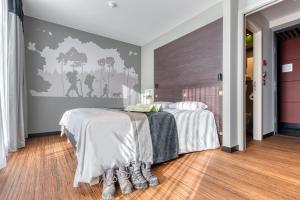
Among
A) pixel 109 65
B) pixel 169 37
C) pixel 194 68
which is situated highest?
pixel 169 37

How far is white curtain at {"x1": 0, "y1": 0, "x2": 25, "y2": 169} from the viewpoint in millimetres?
2188

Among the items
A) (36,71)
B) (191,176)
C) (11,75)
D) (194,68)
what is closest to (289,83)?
(194,68)

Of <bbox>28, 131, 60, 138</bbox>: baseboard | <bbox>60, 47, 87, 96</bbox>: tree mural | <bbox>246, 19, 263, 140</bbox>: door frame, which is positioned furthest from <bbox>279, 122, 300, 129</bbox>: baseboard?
<bbox>28, 131, 60, 138</bbox>: baseboard

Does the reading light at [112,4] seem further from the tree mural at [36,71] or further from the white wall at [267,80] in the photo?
the white wall at [267,80]

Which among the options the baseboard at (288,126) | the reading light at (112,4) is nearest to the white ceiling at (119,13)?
the reading light at (112,4)

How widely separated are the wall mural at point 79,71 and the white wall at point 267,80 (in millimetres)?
3241

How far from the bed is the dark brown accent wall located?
66cm

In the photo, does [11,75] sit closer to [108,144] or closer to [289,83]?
[108,144]

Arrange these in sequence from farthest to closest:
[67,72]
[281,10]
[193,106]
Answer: [67,72] < [281,10] < [193,106]

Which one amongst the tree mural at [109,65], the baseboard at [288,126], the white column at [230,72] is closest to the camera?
the white column at [230,72]

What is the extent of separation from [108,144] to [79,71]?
9.36 feet

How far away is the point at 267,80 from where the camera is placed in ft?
10.9

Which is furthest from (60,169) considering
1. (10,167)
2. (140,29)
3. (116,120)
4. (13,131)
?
(140,29)

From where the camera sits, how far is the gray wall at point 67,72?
10.9 ft
